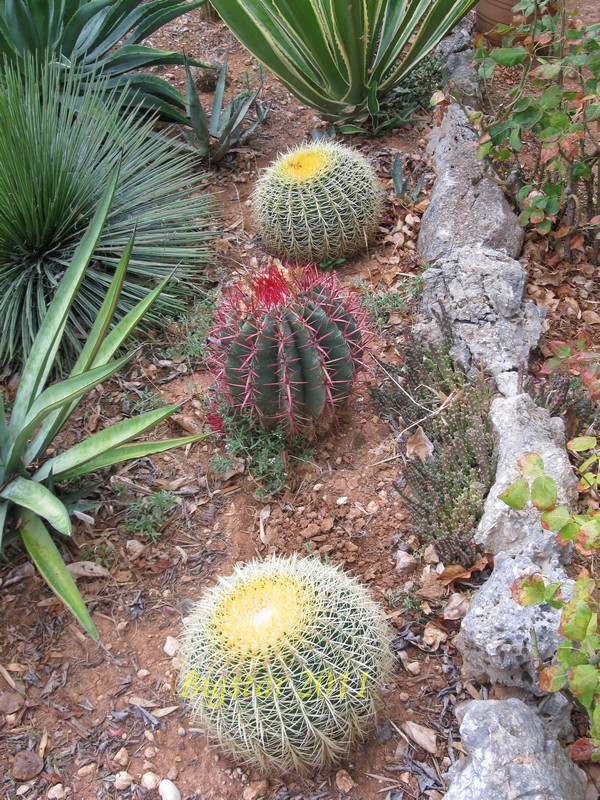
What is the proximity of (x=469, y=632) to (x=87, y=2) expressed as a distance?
423cm

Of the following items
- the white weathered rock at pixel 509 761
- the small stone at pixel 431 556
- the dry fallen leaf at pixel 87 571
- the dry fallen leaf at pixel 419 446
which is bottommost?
the small stone at pixel 431 556

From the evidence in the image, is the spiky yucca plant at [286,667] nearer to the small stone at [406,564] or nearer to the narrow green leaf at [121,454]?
the small stone at [406,564]

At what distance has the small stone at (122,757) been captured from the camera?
2.25 meters

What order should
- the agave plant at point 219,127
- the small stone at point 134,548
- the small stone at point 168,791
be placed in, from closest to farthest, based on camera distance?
the small stone at point 168,791
the small stone at point 134,548
the agave plant at point 219,127

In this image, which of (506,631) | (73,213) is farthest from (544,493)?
(73,213)

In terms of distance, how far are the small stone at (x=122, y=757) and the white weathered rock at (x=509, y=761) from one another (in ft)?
3.19

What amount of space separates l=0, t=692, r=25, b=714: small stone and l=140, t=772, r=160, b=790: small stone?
500 millimetres

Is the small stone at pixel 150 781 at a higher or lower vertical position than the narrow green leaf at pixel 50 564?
lower

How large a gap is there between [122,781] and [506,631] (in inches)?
46.8

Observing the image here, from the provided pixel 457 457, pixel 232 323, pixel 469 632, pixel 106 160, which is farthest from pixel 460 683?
pixel 106 160

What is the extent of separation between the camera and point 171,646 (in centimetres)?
253

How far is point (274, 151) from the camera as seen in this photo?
4777mm

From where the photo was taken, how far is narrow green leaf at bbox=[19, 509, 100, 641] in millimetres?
2242

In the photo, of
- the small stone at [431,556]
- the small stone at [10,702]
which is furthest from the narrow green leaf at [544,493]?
the small stone at [10,702]
